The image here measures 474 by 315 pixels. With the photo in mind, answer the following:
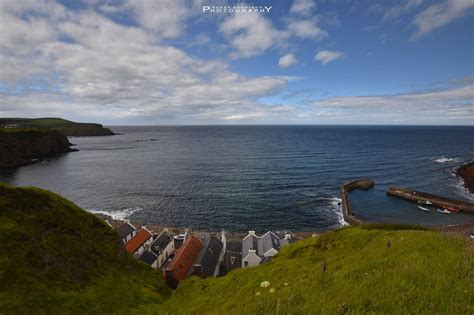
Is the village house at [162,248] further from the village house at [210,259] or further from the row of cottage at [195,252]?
the village house at [210,259]

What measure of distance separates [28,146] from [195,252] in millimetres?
153529

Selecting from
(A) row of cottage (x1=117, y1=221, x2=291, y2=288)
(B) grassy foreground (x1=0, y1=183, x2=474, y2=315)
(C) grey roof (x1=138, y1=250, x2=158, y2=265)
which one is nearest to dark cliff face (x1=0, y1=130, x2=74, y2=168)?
(A) row of cottage (x1=117, y1=221, x2=291, y2=288)

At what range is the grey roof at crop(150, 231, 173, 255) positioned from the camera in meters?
43.8

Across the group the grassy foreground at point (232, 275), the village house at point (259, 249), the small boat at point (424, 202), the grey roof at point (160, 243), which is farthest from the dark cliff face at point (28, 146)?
the small boat at point (424, 202)

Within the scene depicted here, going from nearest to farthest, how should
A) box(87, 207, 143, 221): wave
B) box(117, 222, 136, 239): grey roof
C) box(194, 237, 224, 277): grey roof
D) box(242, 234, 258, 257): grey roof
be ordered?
box(194, 237, 224, 277): grey roof, box(242, 234, 258, 257): grey roof, box(117, 222, 136, 239): grey roof, box(87, 207, 143, 221): wave

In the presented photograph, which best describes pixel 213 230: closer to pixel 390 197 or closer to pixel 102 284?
pixel 102 284

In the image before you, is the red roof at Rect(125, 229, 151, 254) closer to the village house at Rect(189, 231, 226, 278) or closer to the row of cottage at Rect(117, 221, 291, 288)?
the row of cottage at Rect(117, 221, 291, 288)

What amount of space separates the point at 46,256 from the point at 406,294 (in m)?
17.2

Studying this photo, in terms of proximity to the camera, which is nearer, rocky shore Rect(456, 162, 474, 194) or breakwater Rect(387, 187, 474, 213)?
breakwater Rect(387, 187, 474, 213)

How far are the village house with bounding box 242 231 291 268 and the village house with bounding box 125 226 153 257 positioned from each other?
17.4m

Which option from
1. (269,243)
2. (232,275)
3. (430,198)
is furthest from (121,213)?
(430,198)

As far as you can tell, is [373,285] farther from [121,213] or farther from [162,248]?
[121,213]

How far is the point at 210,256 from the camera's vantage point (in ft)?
132

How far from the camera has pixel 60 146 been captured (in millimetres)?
170625
